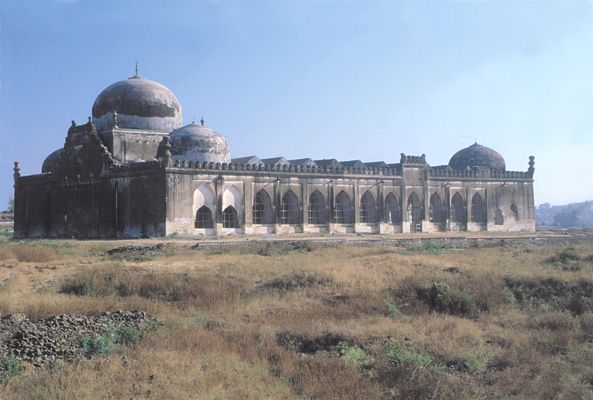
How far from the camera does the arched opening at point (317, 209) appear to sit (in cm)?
4079

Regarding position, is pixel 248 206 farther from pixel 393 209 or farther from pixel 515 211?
pixel 515 211

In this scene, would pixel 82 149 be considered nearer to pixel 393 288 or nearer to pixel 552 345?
pixel 393 288

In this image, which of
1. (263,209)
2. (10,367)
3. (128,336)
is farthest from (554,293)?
(263,209)

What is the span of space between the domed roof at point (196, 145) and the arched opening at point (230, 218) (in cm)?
289

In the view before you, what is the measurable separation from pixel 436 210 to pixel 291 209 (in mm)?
12976

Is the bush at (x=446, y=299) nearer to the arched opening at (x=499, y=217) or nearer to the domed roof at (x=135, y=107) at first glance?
the domed roof at (x=135, y=107)

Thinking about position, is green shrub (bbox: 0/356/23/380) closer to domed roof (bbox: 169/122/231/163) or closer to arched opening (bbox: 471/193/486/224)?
domed roof (bbox: 169/122/231/163)

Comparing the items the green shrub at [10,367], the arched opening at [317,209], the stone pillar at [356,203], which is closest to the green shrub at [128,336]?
the green shrub at [10,367]

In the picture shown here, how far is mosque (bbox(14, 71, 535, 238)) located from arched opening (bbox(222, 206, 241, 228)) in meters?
0.06

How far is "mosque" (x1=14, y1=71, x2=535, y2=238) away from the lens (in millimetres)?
34219

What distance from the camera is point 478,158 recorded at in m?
52.0

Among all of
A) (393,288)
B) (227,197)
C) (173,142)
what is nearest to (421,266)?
(393,288)

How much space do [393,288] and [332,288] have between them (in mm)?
1520

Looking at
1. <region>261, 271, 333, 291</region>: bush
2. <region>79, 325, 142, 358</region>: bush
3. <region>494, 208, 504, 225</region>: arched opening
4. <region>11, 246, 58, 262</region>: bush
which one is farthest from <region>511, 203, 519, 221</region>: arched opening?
<region>79, 325, 142, 358</region>: bush
